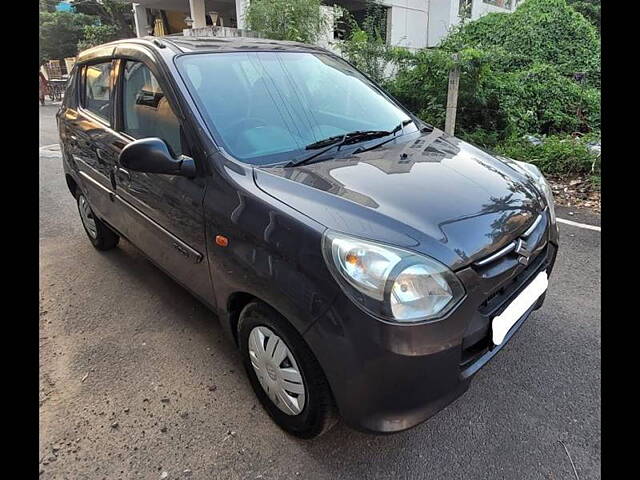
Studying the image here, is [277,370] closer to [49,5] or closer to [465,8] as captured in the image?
[465,8]

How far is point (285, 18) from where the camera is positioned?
916 centimetres

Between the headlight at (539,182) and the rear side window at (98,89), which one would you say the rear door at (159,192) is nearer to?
the rear side window at (98,89)

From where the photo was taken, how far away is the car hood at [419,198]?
1.66m

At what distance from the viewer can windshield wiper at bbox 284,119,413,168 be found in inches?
86.4

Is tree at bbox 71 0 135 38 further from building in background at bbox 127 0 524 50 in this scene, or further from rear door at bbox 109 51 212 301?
rear door at bbox 109 51 212 301

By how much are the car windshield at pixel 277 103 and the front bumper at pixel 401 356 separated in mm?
979

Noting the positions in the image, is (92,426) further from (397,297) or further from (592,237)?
(592,237)

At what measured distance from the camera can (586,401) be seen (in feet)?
7.08

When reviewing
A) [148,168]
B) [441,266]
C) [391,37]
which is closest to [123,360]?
[148,168]

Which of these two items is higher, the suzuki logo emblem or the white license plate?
the suzuki logo emblem

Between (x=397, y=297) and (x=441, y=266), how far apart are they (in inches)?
7.9

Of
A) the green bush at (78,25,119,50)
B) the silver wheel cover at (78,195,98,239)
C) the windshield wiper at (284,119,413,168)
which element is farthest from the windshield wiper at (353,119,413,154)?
the green bush at (78,25,119,50)

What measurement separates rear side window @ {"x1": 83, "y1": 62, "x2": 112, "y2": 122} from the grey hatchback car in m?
0.10

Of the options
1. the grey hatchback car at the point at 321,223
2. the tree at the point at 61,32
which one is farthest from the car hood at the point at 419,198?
the tree at the point at 61,32
